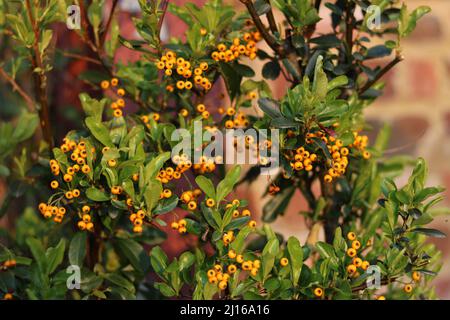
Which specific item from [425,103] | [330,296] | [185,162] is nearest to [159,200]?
[185,162]

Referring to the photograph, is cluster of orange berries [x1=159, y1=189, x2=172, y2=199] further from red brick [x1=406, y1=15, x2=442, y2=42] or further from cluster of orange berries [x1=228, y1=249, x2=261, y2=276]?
red brick [x1=406, y1=15, x2=442, y2=42]

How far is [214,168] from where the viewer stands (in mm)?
1201

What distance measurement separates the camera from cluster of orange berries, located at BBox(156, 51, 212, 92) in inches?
43.1

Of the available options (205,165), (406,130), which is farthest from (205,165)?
(406,130)

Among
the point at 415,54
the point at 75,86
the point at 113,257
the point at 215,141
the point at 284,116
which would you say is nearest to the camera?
the point at 284,116

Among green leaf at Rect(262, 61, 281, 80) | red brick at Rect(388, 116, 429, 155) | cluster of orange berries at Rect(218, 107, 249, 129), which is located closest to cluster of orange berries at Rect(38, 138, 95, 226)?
cluster of orange berries at Rect(218, 107, 249, 129)

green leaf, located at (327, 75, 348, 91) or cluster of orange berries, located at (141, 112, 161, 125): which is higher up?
green leaf, located at (327, 75, 348, 91)

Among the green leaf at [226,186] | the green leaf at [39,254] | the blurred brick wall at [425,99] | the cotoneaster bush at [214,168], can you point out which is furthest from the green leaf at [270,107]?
the blurred brick wall at [425,99]

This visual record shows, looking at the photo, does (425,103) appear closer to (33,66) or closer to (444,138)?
(444,138)

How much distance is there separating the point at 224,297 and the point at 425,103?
1042 millimetres

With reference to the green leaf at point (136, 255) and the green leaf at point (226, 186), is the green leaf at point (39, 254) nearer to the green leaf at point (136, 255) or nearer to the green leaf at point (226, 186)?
the green leaf at point (136, 255)

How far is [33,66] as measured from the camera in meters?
1.21

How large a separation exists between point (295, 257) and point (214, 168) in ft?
0.72

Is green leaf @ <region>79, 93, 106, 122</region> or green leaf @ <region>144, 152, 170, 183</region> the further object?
green leaf @ <region>79, 93, 106, 122</region>
